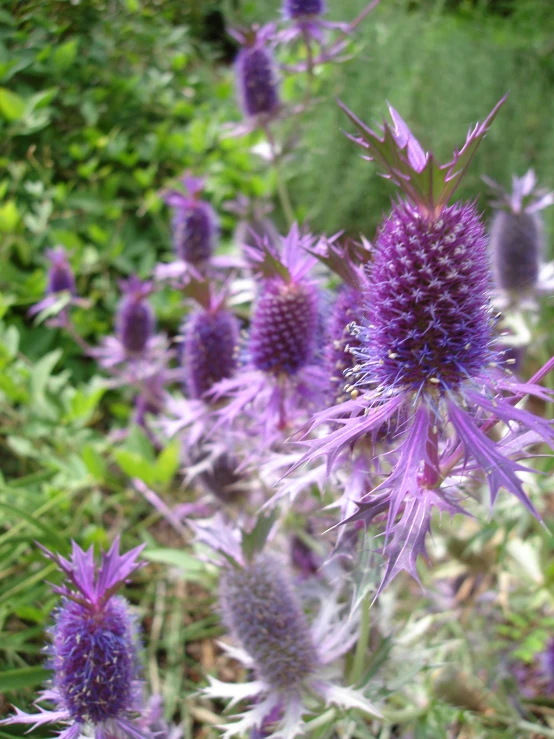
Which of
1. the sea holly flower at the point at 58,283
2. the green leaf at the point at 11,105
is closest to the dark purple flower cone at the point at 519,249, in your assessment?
the sea holly flower at the point at 58,283

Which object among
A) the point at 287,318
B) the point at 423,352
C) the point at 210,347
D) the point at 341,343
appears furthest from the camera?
the point at 210,347

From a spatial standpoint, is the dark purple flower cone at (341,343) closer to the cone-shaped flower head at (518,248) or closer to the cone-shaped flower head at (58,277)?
the cone-shaped flower head at (518,248)

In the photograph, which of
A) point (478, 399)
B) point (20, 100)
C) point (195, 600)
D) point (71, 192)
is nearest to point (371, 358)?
point (478, 399)

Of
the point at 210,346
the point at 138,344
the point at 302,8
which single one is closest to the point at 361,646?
the point at 210,346

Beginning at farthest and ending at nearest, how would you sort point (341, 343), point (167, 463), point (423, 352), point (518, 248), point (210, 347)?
1. point (518, 248)
2. point (167, 463)
3. point (210, 347)
4. point (341, 343)
5. point (423, 352)

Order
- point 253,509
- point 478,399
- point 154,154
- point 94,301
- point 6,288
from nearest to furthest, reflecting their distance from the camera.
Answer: point 478,399 < point 253,509 < point 6,288 < point 94,301 < point 154,154

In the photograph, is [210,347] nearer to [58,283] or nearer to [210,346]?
[210,346]

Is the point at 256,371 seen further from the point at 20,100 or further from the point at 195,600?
the point at 20,100
